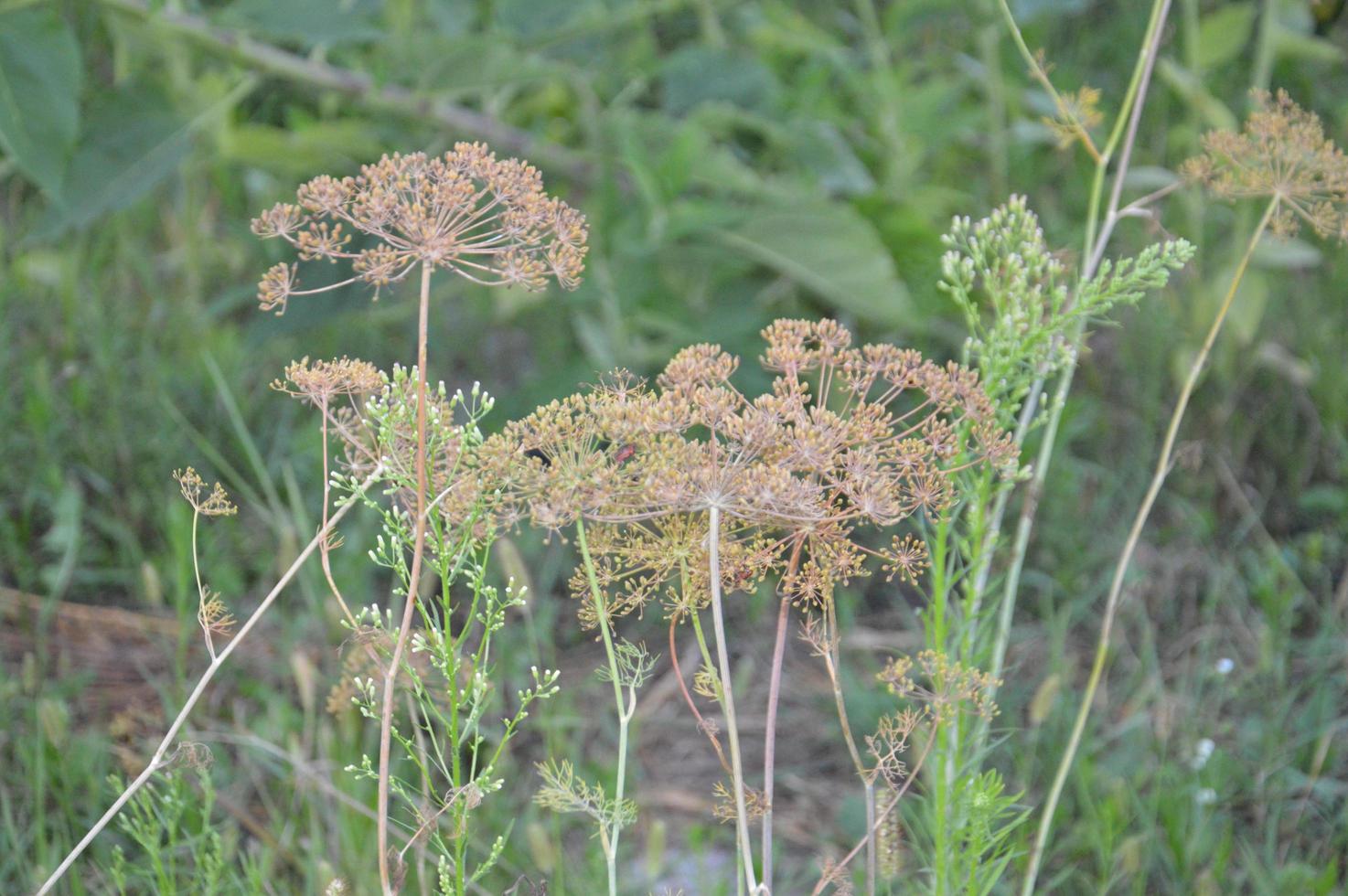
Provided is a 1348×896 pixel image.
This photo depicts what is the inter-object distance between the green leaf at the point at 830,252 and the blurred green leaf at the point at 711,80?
0.36 m

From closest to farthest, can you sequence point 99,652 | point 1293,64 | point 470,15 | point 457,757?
1. point 457,757
2. point 99,652
3. point 470,15
4. point 1293,64

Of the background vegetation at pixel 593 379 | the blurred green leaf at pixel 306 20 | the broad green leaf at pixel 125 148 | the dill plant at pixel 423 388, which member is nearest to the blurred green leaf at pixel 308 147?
the background vegetation at pixel 593 379

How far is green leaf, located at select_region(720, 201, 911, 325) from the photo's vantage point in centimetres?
245

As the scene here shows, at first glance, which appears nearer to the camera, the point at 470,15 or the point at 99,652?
the point at 99,652

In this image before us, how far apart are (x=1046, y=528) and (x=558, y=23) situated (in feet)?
4.34

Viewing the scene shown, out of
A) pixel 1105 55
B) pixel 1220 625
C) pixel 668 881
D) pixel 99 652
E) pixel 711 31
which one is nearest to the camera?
pixel 668 881

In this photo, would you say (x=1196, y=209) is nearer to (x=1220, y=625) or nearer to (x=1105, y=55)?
(x=1220, y=625)

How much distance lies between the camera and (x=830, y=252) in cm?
247

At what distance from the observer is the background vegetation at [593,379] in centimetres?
195

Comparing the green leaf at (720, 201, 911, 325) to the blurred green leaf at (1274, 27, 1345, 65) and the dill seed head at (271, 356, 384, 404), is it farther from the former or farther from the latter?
the dill seed head at (271, 356, 384, 404)

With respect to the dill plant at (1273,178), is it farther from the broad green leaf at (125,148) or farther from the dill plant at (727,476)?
the broad green leaf at (125,148)

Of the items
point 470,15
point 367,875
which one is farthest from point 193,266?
point 367,875

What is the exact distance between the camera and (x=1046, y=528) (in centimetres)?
254

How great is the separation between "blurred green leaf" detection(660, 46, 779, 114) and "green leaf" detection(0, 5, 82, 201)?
1.17 metres
